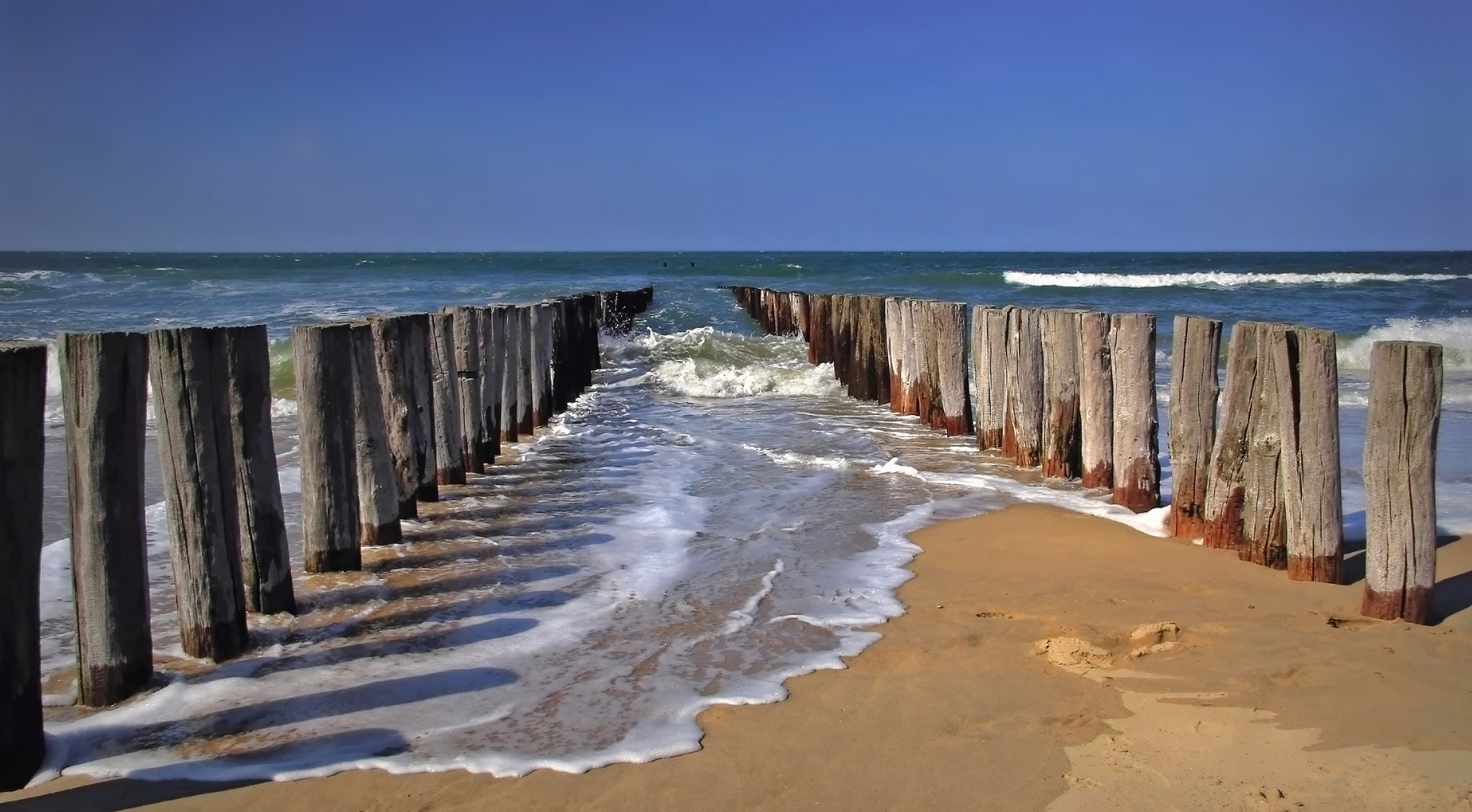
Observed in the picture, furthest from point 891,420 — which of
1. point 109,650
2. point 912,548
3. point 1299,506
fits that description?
point 109,650

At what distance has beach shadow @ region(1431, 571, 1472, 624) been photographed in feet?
14.7

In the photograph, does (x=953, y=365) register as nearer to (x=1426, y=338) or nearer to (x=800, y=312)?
(x=800, y=312)

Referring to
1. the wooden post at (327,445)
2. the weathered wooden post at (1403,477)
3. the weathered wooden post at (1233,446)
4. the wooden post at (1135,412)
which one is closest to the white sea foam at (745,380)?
the wooden post at (1135,412)

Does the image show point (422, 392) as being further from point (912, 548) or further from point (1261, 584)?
point (1261, 584)

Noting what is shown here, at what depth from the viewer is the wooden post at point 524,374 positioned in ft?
31.6

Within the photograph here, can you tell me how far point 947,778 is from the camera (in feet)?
10.4

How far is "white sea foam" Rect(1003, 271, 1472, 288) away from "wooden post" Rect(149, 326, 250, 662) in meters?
41.3

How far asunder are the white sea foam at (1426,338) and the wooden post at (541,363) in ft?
35.5

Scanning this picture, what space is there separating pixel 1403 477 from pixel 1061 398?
310 cm

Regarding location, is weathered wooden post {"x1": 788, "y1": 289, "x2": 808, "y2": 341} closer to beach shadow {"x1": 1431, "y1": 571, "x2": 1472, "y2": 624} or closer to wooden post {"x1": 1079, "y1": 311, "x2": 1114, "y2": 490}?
wooden post {"x1": 1079, "y1": 311, "x2": 1114, "y2": 490}

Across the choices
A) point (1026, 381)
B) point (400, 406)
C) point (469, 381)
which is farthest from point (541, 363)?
point (1026, 381)

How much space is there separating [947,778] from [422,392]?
4.39 m

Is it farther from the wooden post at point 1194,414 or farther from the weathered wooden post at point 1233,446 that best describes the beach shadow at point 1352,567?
the wooden post at point 1194,414

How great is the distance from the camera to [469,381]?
7.89 meters
